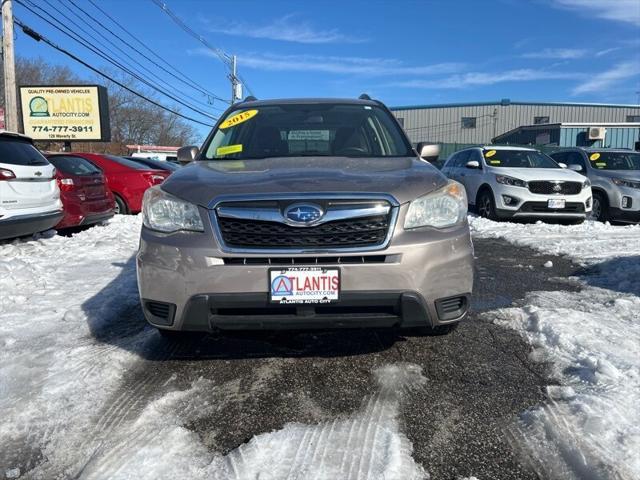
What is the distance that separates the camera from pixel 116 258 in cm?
668

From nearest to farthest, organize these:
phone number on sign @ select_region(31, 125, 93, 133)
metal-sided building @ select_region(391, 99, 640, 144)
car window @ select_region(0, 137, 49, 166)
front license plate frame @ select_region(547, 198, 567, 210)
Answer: car window @ select_region(0, 137, 49, 166), front license plate frame @ select_region(547, 198, 567, 210), phone number on sign @ select_region(31, 125, 93, 133), metal-sided building @ select_region(391, 99, 640, 144)

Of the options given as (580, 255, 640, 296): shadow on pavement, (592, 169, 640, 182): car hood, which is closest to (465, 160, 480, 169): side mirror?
(592, 169, 640, 182): car hood

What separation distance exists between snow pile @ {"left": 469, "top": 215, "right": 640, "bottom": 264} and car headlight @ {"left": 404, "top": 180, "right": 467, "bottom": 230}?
4.05m

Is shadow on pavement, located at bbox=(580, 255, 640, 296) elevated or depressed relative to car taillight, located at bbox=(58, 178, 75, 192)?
depressed

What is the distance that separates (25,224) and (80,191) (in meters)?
1.86

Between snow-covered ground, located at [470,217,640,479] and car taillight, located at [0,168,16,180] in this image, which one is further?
car taillight, located at [0,168,16,180]

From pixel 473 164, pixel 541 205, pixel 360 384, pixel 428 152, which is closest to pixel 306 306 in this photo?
pixel 360 384

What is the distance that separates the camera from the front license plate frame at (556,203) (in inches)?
367

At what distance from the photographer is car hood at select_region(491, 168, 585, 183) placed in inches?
373

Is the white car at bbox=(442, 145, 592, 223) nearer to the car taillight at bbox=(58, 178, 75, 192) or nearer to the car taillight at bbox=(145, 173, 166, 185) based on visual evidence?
the car taillight at bbox=(145, 173, 166, 185)

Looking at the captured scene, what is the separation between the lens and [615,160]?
11.1m

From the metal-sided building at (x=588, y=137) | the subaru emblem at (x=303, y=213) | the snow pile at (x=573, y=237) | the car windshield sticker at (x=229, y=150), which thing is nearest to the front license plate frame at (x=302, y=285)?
the subaru emblem at (x=303, y=213)

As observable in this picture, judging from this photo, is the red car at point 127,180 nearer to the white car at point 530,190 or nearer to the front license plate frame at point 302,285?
the white car at point 530,190

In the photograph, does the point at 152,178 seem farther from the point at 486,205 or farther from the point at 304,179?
the point at 304,179
